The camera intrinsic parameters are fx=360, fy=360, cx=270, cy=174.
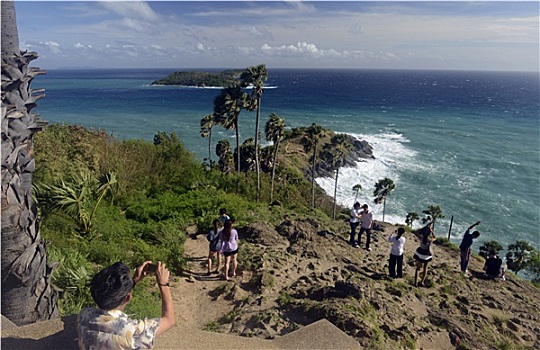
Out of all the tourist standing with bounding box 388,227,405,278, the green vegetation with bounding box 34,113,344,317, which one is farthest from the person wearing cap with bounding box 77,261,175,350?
the tourist standing with bounding box 388,227,405,278

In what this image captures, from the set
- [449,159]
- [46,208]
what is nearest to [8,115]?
[46,208]

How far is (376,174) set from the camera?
50656 millimetres

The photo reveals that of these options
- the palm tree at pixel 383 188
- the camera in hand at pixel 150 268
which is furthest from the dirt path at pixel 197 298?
the palm tree at pixel 383 188

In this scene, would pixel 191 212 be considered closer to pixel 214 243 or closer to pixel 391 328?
pixel 214 243

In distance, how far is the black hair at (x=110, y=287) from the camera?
262 centimetres

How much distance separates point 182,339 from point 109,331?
1782 mm

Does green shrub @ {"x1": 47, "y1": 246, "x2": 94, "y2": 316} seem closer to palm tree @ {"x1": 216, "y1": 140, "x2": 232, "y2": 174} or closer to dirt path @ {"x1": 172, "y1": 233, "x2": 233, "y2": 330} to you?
dirt path @ {"x1": 172, "y1": 233, "x2": 233, "y2": 330}

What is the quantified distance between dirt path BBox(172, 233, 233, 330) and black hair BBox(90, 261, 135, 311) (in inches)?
182

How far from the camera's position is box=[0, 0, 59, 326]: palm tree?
415 cm

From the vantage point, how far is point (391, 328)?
718 centimetres

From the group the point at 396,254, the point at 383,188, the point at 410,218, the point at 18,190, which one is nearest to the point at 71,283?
the point at 18,190

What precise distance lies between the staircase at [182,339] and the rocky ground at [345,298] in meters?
1.61

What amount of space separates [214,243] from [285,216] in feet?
24.2

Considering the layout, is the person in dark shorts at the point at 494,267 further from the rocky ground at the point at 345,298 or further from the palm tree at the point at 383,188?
the palm tree at the point at 383,188
